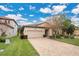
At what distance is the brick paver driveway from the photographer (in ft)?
9.95

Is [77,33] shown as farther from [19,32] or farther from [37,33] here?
[19,32]

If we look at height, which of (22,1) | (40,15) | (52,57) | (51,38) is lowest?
(52,57)

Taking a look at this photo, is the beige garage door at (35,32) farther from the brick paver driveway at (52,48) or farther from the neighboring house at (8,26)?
the neighboring house at (8,26)

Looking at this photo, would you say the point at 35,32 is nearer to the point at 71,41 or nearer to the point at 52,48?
the point at 52,48

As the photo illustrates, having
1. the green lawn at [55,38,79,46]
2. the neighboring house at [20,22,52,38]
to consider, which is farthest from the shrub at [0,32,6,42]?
the green lawn at [55,38,79,46]

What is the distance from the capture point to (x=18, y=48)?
10.0 ft

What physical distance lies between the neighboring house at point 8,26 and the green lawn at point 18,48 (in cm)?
9

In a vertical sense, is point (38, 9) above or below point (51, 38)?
above

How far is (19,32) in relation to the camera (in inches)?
125

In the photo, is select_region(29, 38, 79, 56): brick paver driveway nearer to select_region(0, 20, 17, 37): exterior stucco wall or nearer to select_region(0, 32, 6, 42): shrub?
select_region(0, 20, 17, 37): exterior stucco wall

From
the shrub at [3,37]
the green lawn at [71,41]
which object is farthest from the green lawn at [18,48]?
the green lawn at [71,41]

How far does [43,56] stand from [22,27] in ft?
1.68

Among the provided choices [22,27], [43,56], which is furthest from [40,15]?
[43,56]

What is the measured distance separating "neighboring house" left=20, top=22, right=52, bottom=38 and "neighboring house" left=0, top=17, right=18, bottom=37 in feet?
0.43
